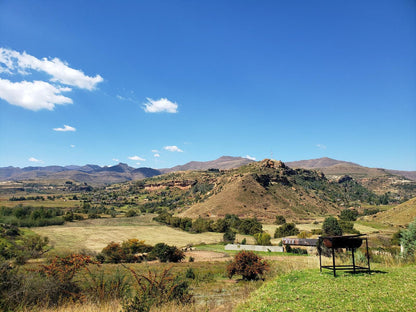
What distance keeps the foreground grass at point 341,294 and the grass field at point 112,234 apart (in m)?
54.8

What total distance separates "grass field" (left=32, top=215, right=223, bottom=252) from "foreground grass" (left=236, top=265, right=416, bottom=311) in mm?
54775

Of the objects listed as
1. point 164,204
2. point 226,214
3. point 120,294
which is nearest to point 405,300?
point 120,294

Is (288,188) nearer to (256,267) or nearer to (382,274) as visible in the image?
(256,267)

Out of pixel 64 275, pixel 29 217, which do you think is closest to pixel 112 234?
pixel 29 217

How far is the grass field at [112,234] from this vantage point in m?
62.9

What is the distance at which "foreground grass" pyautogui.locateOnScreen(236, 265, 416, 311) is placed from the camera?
6809 mm

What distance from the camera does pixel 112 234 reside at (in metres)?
76.0

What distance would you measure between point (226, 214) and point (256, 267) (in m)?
77.5

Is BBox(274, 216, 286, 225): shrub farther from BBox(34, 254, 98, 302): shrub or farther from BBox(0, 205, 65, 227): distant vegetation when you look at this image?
BBox(34, 254, 98, 302): shrub

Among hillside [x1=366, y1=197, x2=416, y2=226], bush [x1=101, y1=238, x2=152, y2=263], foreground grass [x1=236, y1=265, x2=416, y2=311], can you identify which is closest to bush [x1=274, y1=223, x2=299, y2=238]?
hillside [x1=366, y1=197, x2=416, y2=226]

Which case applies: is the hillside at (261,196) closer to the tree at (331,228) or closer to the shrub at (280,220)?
the shrub at (280,220)

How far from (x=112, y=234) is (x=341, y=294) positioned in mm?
78294

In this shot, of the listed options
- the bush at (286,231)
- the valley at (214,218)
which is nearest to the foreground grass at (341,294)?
the valley at (214,218)

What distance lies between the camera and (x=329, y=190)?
15000cm
